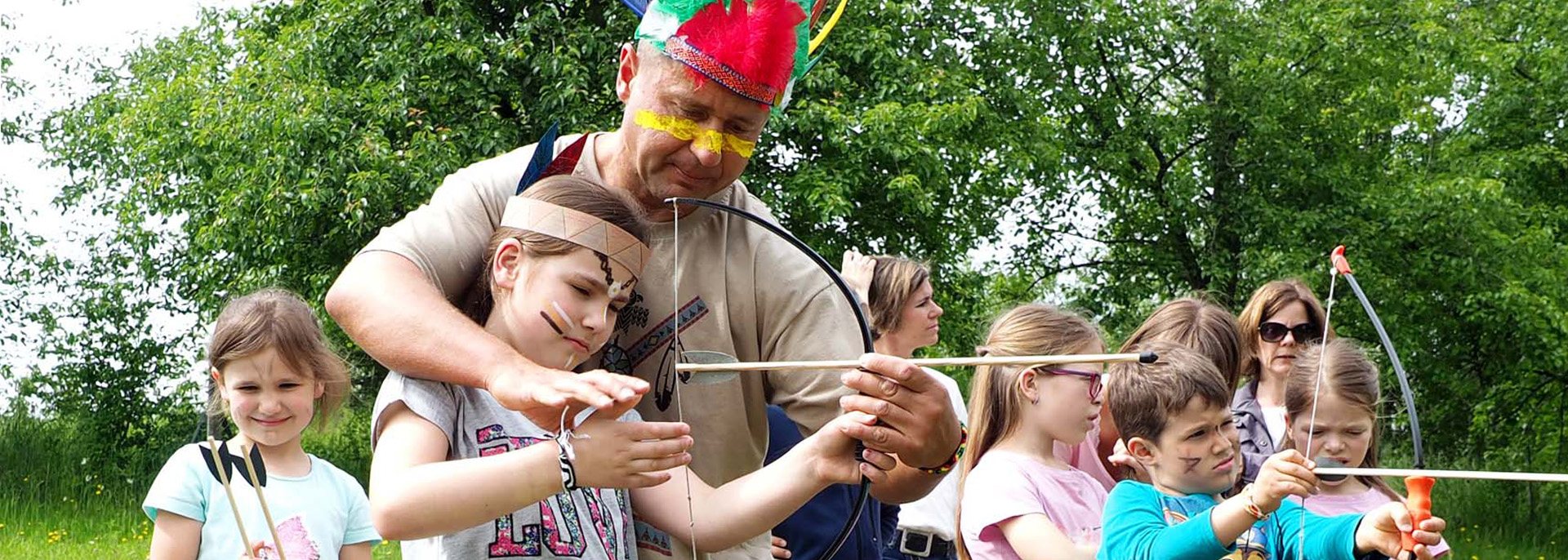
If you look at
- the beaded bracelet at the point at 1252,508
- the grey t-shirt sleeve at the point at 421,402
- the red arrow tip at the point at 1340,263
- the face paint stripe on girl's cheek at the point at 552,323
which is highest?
the red arrow tip at the point at 1340,263

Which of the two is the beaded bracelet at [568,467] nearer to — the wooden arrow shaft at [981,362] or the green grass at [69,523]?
the wooden arrow shaft at [981,362]

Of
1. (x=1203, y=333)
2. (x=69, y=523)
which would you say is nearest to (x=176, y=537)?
(x=1203, y=333)

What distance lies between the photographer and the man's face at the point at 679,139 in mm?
2379

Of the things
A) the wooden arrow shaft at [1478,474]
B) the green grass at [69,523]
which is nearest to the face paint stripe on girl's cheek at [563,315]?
the wooden arrow shaft at [1478,474]

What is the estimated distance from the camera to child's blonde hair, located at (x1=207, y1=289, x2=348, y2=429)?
3.26m

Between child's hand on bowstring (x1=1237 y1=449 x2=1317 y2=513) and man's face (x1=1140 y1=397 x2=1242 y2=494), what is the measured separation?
59 cm

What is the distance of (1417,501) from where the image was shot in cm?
247

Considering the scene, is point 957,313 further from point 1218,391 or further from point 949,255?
point 1218,391

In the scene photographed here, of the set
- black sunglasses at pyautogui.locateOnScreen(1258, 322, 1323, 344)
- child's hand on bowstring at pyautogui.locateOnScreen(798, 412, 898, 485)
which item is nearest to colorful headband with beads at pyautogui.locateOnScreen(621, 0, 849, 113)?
child's hand on bowstring at pyautogui.locateOnScreen(798, 412, 898, 485)

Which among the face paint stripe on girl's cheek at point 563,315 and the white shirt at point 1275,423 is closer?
the face paint stripe on girl's cheek at point 563,315

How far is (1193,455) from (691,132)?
147cm

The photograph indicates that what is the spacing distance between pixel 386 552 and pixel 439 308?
7354mm

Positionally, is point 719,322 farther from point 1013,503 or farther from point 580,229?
point 1013,503

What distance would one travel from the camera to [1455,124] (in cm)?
1587
